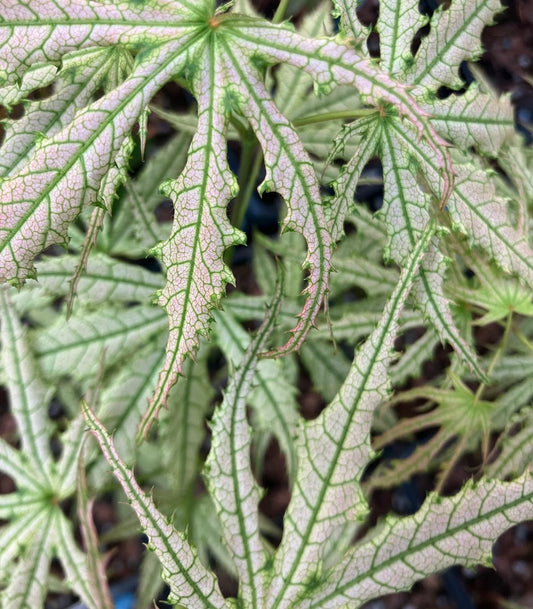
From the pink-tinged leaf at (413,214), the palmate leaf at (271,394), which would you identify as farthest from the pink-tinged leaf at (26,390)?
the pink-tinged leaf at (413,214)

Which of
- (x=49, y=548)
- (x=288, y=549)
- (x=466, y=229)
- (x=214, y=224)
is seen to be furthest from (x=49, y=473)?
(x=466, y=229)

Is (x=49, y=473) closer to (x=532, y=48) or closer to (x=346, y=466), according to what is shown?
(x=346, y=466)

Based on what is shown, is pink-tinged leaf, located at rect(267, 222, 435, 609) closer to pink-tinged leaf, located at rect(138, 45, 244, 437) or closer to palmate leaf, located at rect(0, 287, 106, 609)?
pink-tinged leaf, located at rect(138, 45, 244, 437)

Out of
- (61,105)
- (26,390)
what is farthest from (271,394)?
(61,105)

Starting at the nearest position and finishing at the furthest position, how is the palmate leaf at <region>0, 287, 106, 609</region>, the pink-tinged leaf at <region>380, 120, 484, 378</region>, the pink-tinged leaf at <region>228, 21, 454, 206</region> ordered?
the pink-tinged leaf at <region>228, 21, 454, 206</region>, the pink-tinged leaf at <region>380, 120, 484, 378</region>, the palmate leaf at <region>0, 287, 106, 609</region>

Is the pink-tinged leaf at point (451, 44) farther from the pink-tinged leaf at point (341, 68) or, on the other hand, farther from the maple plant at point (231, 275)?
the pink-tinged leaf at point (341, 68)

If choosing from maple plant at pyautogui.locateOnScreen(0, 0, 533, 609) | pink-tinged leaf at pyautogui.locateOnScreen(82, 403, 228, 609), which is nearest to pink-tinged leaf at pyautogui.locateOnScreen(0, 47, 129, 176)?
maple plant at pyautogui.locateOnScreen(0, 0, 533, 609)
